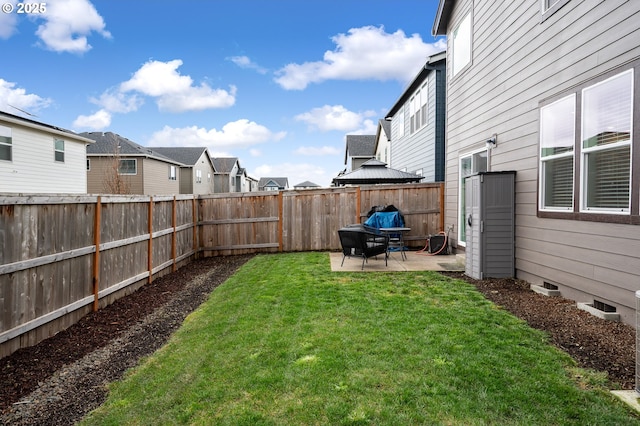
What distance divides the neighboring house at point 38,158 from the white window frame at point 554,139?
16754mm

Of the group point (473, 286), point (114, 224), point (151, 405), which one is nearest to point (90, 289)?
point (114, 224)

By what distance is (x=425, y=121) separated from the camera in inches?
533

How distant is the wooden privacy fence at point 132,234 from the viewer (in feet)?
14.3

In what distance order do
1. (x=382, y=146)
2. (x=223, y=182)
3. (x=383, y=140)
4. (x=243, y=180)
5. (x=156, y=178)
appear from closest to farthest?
(x=383, y=140)
(x=382, y=146)
(x=156, y=178)
(x=223, y=182)
(x=243, y=180)

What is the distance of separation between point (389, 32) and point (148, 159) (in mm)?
18281

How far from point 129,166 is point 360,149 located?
18.2 metres

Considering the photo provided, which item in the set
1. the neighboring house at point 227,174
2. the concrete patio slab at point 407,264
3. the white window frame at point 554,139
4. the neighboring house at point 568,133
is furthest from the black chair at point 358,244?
the neighboring house at point 227,174

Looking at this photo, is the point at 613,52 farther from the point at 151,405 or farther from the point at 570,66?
the point at 151,405

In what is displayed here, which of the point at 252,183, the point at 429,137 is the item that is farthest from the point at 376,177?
the point at 252,183

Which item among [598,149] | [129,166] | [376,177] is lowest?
[598,149]

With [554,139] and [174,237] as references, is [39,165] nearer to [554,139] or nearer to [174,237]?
[174,237]

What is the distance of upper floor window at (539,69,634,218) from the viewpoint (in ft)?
14.4

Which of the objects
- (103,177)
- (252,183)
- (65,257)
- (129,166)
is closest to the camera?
(65,257)

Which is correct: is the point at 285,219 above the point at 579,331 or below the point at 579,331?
above
